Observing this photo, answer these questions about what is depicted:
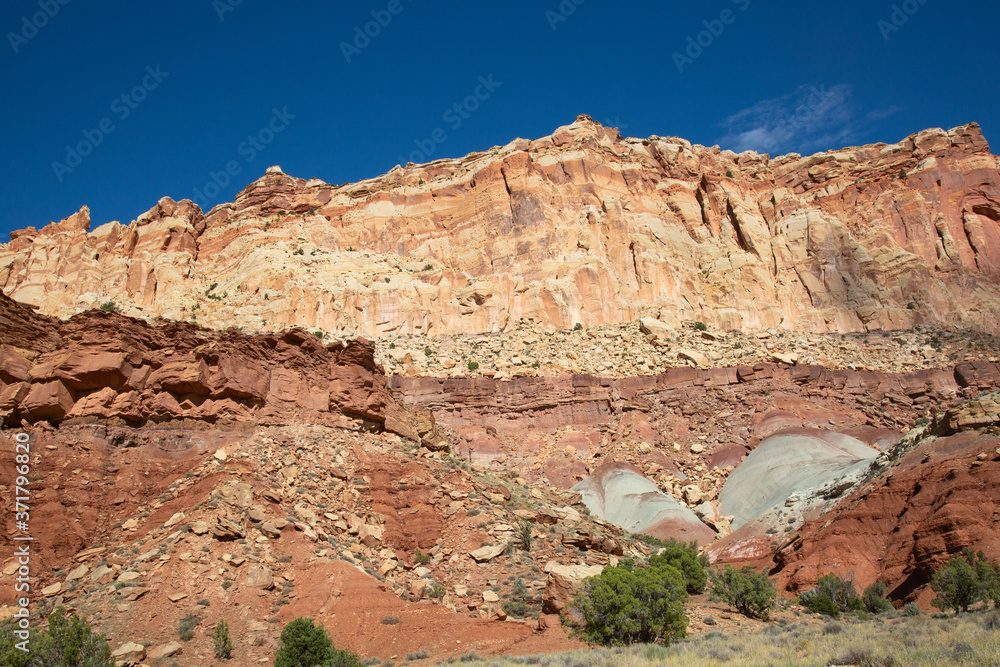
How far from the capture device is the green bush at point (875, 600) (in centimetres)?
1878

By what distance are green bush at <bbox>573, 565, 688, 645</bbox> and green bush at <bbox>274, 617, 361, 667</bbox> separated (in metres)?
5.01

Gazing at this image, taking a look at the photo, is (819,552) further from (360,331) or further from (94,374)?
(360,331)

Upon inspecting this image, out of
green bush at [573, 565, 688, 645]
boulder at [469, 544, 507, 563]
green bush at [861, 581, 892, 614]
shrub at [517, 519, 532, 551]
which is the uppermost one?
shrub at [517, 519, 532, 551]

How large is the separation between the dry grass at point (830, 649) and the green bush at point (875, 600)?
4036 millimetres

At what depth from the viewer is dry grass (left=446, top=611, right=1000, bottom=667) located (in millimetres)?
9945

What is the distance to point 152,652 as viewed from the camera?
12.5 meters

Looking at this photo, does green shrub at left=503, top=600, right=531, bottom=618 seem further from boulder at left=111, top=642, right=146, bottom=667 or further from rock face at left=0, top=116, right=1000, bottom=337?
rock face at left=0, top=116, right=1000, bottom=337

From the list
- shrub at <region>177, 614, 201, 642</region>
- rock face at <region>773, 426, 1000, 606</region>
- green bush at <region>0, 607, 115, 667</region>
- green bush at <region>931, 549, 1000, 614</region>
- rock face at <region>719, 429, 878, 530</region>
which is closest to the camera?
green bush at <region>0, 607, 115, 667</region>

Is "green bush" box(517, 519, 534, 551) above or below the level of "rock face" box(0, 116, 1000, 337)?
below

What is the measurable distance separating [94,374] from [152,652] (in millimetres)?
8993

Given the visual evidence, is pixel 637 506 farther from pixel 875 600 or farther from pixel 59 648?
pixel 59 648

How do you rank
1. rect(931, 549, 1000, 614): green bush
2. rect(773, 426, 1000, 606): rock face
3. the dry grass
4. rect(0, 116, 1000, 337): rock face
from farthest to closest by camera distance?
rect(0, 116, 1000, 337): rock face < rect(773, 426, 1000, 606): rock face < rect(931, 549, 1000, 614): green bush < the dry grass

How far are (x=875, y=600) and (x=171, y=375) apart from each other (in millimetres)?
20765

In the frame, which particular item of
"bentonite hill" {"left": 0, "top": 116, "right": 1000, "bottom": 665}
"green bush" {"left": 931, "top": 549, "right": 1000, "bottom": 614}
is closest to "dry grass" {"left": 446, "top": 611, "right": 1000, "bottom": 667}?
"green bush" {"left": 931, "top": 549, "right": 1000, "bottom": 614}
